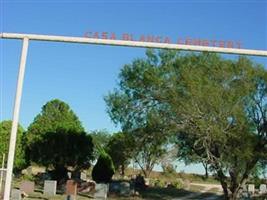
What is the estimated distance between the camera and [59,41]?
48.3 ft

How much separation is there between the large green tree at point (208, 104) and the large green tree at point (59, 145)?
10.3 metres

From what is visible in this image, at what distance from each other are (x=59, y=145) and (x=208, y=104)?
1831 centimetres

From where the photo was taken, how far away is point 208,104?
33.4m

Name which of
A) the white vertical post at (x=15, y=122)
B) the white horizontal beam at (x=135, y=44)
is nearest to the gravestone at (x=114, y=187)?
the white vertical post at (x=15, y=122)

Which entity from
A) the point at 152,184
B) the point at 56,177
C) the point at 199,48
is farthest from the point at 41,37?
the point at 152,184

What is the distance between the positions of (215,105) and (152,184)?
33.1 m

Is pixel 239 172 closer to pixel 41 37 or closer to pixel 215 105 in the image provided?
pixel 215 105

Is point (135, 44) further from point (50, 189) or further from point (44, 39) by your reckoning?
point (50, 189)

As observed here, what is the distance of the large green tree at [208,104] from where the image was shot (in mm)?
33938

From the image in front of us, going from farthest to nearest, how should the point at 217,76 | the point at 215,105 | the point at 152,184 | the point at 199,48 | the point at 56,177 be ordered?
the point at 152,184, the point at 56,177, the point at 217,76, the point at 215,105, the point at 199,48

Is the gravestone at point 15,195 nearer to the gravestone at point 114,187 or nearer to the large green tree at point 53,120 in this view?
the gravestone at point 114,187

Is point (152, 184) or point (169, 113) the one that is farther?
point (152, 184)

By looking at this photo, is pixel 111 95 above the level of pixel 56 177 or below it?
above

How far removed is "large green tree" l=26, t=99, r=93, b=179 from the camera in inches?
1863
